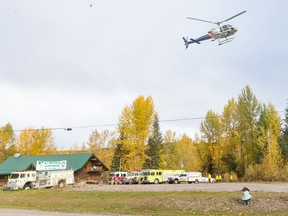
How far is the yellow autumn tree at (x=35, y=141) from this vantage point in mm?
75750

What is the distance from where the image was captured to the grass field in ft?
66.3

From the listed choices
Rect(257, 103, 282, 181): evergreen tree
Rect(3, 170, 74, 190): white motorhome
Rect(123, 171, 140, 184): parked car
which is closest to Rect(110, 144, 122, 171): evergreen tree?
Rect(123, 171, 140, 184): parked car

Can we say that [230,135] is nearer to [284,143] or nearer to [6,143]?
[284,143]

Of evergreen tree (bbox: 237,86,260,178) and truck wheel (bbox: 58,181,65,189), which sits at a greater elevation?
evergreen tree (bbox: 237,86,260,178)

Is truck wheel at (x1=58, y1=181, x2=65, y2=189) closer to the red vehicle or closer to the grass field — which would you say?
the red vehicle

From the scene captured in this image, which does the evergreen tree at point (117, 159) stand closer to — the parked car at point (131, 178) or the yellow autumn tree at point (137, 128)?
the yellow autumn tree at point (137, 128)

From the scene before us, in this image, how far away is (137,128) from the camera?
6238 cm

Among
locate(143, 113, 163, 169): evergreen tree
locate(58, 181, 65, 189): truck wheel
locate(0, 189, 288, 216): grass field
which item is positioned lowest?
locate(0, 189, 288, 216): grass field

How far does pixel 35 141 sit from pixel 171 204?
60176 millimetres

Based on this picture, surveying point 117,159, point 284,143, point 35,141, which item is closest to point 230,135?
point 284,143

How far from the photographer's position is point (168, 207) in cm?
2238

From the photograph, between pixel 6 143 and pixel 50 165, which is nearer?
pixel 50 165

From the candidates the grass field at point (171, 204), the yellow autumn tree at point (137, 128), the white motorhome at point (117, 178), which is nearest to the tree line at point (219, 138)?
the yellow autumn tree at point (137, 128)

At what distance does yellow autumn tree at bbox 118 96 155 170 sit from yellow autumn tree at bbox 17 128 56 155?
2248 cm
